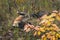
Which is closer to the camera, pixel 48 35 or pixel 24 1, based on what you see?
pixel 48 35

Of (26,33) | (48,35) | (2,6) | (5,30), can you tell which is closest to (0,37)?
(5,30)

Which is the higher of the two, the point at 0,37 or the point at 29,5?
the point at 29,5

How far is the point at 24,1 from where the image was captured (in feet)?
14.5

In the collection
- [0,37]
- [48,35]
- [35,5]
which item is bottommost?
[0,37]

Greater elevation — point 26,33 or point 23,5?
point 23,5

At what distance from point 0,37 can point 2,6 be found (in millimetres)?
902

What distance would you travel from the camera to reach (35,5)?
14.4ft

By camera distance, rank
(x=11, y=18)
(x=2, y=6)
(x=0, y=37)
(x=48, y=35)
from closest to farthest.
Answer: (x=48, y=35), (x=0, y=37), (x=11, y=18), (x=2, y=6)

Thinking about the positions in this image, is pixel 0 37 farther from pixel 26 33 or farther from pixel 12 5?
pixel 12 5

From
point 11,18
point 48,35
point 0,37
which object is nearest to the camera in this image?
point 48,35

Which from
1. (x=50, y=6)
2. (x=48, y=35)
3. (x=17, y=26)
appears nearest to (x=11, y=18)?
(x=17, y=26)

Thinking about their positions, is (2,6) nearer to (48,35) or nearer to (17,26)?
(17,26)

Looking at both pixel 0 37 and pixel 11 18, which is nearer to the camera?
pixel 0 37

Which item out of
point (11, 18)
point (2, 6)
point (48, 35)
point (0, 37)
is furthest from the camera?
point (2, 6)
